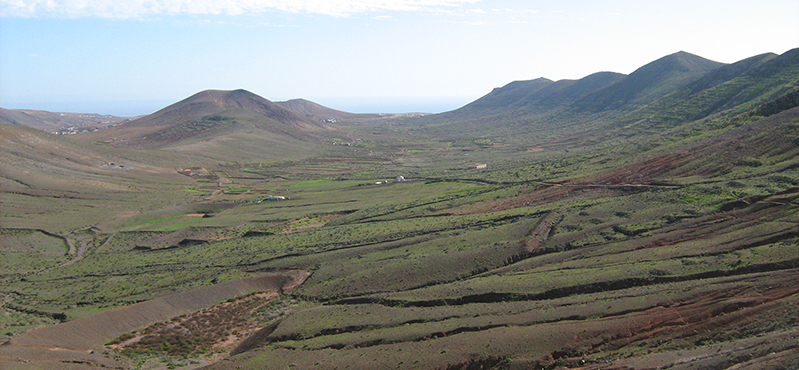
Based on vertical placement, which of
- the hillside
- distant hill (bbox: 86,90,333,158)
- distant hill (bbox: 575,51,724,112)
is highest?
distant hill (bbox: 575,51,724,112)

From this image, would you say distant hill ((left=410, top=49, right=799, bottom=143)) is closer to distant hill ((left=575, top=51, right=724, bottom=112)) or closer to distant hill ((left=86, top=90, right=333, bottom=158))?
distant hill ((left=575, top=51, right=724, bottom=112))

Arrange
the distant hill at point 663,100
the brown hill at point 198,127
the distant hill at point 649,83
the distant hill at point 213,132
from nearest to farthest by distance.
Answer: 1. the distant hill at point 663,100
2. the distant hill at point 213,132
3. the brown hill at point 198,127
4. the distant hill at point 649,83

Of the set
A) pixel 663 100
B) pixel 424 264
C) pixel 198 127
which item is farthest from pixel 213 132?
pixel 424 264

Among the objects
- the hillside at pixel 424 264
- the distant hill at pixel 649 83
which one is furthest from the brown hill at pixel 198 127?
the distant hill at pixel 649 83

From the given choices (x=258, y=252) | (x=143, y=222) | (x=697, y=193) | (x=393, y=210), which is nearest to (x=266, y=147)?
(x=143, y=222)

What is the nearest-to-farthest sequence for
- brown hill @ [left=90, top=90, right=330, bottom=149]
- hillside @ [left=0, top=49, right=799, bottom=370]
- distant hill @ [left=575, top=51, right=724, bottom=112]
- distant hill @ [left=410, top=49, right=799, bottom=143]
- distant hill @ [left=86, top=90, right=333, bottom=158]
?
hillside @ [left=0, top=49, right=799, bottom=370]
distant hill @ [left=410, top=49, right=799, bottom=143]
distant hill @ [left=86, top=90, right=333, bottom=158]
brown hill @ [left=90, top=90, right=330, bottom=149]
distant hill @ [left=575, top=51, right=724, bottom=112]

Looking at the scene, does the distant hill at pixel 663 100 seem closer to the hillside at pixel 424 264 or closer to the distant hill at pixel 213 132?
the hillside at pixel 424 264

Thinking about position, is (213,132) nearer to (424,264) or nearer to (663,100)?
(663,100)

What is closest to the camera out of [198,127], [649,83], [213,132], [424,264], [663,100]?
[424,264]

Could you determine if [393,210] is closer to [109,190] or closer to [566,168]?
[566,168]

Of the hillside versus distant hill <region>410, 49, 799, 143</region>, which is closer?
the hillside

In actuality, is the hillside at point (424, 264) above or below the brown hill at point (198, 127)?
below

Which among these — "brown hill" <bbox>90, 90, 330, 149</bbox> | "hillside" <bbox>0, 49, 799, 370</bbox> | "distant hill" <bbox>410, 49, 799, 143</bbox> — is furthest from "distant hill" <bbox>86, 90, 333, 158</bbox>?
"distant hill" <bbox>410, 49, 799, 143</bbox>
